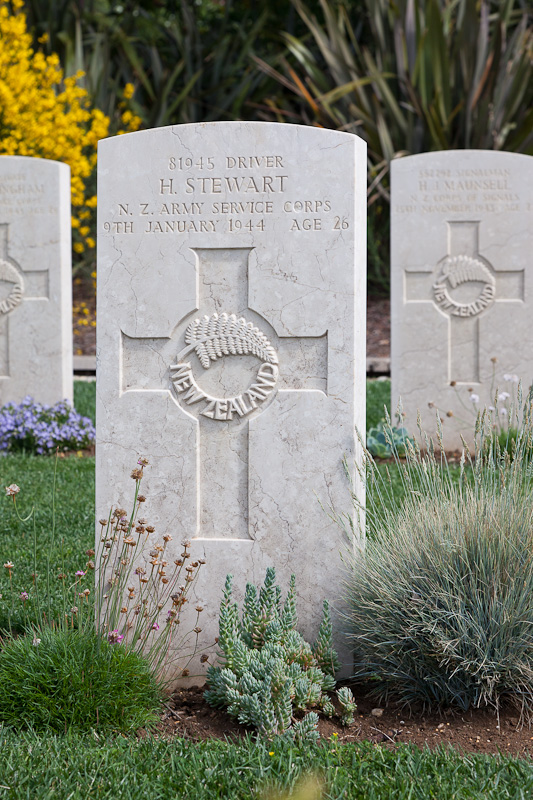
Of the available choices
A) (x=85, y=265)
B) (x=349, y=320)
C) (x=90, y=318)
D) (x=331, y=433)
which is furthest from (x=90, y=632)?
(x=85, y=265)

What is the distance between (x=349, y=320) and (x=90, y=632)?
Answer: 1.30 metres

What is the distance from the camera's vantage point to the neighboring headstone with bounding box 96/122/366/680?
304cm

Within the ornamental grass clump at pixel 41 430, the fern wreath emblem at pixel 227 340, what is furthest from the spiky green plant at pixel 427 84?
the fern wreath emblem at pixel 227 340

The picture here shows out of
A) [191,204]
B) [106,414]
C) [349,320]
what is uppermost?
[191,204]

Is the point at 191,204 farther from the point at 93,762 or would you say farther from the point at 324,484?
the point at 93,762

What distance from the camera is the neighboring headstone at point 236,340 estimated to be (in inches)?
120

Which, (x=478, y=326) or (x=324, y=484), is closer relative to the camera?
(x=324, y=484)

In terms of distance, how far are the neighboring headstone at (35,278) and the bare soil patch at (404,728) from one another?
4.56 metres

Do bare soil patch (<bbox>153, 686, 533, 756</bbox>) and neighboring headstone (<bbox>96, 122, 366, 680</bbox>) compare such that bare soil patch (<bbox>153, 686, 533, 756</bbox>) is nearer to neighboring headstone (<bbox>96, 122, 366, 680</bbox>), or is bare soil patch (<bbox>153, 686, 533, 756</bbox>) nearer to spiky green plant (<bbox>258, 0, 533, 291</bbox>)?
neighboring headstone (<bbox>96, 122, 366, 680</bbox>)

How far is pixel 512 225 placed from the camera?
6.40m

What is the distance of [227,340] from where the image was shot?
10.2ft

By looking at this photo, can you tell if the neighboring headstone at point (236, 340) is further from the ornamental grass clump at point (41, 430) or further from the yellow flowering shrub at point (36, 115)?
the yellow flowering shrub at point (36, 115)

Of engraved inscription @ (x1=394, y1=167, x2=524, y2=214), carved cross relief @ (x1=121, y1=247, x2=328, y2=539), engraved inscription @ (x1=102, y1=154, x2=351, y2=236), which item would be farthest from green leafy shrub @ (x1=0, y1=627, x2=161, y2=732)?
engraved inscription @ (x1=394, y1=167, x2=524, y2=214)

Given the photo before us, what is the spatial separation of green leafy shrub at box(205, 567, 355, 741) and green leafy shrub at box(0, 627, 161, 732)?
0.27 metres
